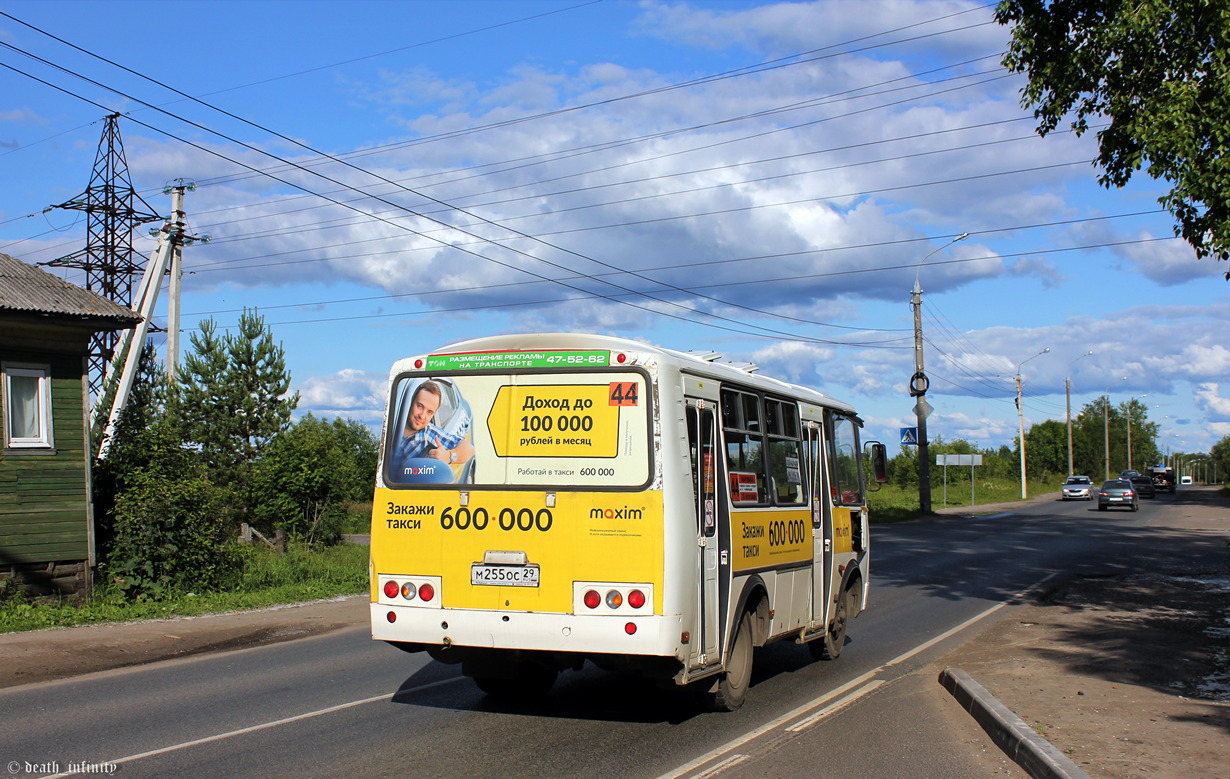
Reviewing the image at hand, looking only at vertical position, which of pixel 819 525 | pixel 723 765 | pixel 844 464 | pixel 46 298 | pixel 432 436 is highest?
pixel 46 298

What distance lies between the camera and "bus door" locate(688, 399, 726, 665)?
7430 mm

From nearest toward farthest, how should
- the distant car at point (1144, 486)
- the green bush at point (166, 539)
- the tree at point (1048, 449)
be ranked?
the green bush at point (166, 539)
the distant car at point (1144, 486)
the tree at point (1048, 449)

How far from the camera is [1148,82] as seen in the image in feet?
40.8

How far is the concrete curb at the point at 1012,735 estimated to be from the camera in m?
6.30

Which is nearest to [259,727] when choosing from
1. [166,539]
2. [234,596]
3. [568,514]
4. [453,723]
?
[453,723]

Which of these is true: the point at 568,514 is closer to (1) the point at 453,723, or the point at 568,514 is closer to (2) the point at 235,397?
(1) the point at 453,723

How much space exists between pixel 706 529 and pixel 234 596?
11.5 meters

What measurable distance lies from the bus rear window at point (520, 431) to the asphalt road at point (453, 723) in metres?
1.89

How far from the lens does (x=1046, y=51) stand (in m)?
13.3

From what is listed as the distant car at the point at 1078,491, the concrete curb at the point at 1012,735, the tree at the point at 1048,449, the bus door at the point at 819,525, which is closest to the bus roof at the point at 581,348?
the bus door at the point at 819,525

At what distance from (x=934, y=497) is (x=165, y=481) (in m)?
56.4

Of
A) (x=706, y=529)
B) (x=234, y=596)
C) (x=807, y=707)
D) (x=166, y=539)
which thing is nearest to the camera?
(x=706, y=529)

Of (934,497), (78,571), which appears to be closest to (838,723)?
(78,571)

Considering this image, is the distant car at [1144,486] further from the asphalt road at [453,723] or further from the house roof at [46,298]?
the house roof at [46,298]
